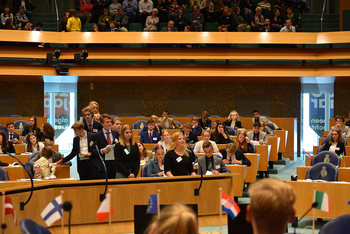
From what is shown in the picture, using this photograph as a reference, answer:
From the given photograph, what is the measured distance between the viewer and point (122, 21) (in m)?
13.2

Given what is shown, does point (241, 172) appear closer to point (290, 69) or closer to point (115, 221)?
point (115, 221)

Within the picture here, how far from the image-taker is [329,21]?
13.3 metres

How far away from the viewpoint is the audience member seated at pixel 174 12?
13273mm

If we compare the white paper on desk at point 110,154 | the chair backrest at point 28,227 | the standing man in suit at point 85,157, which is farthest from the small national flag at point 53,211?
the standing man in suit at point 85,157

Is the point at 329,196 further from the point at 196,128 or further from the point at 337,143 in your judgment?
the point at 196,128

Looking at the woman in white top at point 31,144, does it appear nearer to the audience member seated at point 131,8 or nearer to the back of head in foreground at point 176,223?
the audience member seated at point 131,8

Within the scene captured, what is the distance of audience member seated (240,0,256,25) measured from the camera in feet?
44.3

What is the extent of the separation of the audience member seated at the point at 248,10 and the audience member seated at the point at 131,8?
3607 mm

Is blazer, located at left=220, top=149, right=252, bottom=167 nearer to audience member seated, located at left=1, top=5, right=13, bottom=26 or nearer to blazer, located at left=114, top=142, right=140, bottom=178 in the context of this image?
blazer, located at left=114, top=142, right=140, bottom=178

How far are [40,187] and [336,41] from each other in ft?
34.6

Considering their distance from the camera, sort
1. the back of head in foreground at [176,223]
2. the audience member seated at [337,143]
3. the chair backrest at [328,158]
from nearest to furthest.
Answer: the back of head in foreground at [176,223]
the chair backrest at [328,158]
the audience member seated at [337,143]

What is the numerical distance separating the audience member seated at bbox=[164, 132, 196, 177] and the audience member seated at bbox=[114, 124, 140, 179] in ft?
1.52

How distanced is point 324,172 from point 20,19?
10.5 metres

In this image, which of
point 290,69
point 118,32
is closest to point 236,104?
point 290,69
